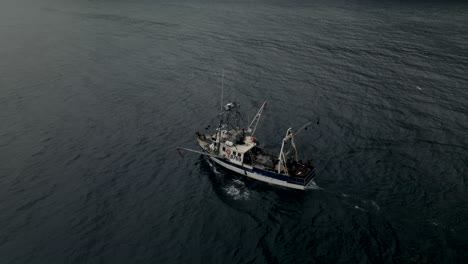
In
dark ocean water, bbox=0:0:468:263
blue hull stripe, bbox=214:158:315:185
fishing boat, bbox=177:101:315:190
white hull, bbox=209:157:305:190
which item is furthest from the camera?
white hull, bbox=209:157:305:190

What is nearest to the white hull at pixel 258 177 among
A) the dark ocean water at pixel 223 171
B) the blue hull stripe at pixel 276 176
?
the blue hull stripe at pixel 276 176

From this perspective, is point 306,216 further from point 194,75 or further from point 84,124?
point 194,75

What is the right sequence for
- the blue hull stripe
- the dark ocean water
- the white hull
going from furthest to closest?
1. the white hull
2. the blue hull stripe
3. the dark ocean water

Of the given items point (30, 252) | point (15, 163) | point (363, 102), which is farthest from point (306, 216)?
point (15, 163)

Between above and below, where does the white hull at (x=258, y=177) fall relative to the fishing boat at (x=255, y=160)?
below

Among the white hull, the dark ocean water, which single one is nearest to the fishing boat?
the white hull

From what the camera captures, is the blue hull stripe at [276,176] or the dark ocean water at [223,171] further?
the blue hull stripe at [276,176]

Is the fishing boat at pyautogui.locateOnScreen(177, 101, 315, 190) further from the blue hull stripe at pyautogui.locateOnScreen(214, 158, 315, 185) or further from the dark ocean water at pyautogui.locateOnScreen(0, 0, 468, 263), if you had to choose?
the dark ocean water at pyautogui.locateOnScreen(0, 0, 468, 263)

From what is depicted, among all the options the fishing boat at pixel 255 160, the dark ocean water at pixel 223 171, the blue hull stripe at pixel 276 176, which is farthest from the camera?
the fishing boat at pixel 255 160

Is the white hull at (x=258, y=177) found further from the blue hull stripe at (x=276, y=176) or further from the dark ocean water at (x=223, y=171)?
the dark ocean water at (x=223, y=171)
